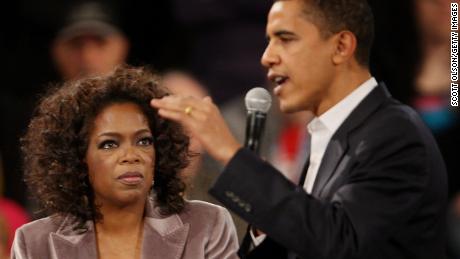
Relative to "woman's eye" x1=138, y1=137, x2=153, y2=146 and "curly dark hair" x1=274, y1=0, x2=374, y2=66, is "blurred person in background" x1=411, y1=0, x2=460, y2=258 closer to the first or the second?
"curly dark hair" x1=274, y1=0, x2=374, y2=66

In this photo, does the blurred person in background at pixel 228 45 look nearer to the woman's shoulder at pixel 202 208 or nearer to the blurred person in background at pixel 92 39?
the blurred person in background at pixel 92 39

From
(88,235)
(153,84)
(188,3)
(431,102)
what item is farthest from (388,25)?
(88,235)

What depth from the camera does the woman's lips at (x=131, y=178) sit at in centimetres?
234

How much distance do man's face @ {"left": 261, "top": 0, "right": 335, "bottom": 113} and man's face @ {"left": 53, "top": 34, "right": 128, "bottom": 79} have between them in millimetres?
1653

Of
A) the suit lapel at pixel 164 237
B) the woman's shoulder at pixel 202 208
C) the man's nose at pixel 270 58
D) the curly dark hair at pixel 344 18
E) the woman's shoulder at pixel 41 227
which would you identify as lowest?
the suit lapel at pixel 164 237

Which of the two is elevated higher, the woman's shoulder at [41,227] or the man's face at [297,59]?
the man's face at [297,59]

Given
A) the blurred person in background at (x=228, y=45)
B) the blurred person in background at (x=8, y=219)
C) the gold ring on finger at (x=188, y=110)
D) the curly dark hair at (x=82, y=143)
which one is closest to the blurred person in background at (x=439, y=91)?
the blurred person in background at (x=228, y=45)

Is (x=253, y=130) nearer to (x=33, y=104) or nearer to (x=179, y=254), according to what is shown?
(x=179, y=254)

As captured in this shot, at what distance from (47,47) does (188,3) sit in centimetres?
56

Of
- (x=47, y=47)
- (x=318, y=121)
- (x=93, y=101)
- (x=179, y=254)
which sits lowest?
(x=179, y=254)

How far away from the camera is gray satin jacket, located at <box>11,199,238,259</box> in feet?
7.75

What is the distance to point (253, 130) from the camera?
225 centimetres

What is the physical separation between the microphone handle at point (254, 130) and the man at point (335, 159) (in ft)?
0.29

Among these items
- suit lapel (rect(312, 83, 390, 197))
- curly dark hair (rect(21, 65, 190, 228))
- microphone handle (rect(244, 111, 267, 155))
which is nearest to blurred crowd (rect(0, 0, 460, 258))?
curly dark hair (rect(21, 65, 190, 228))
